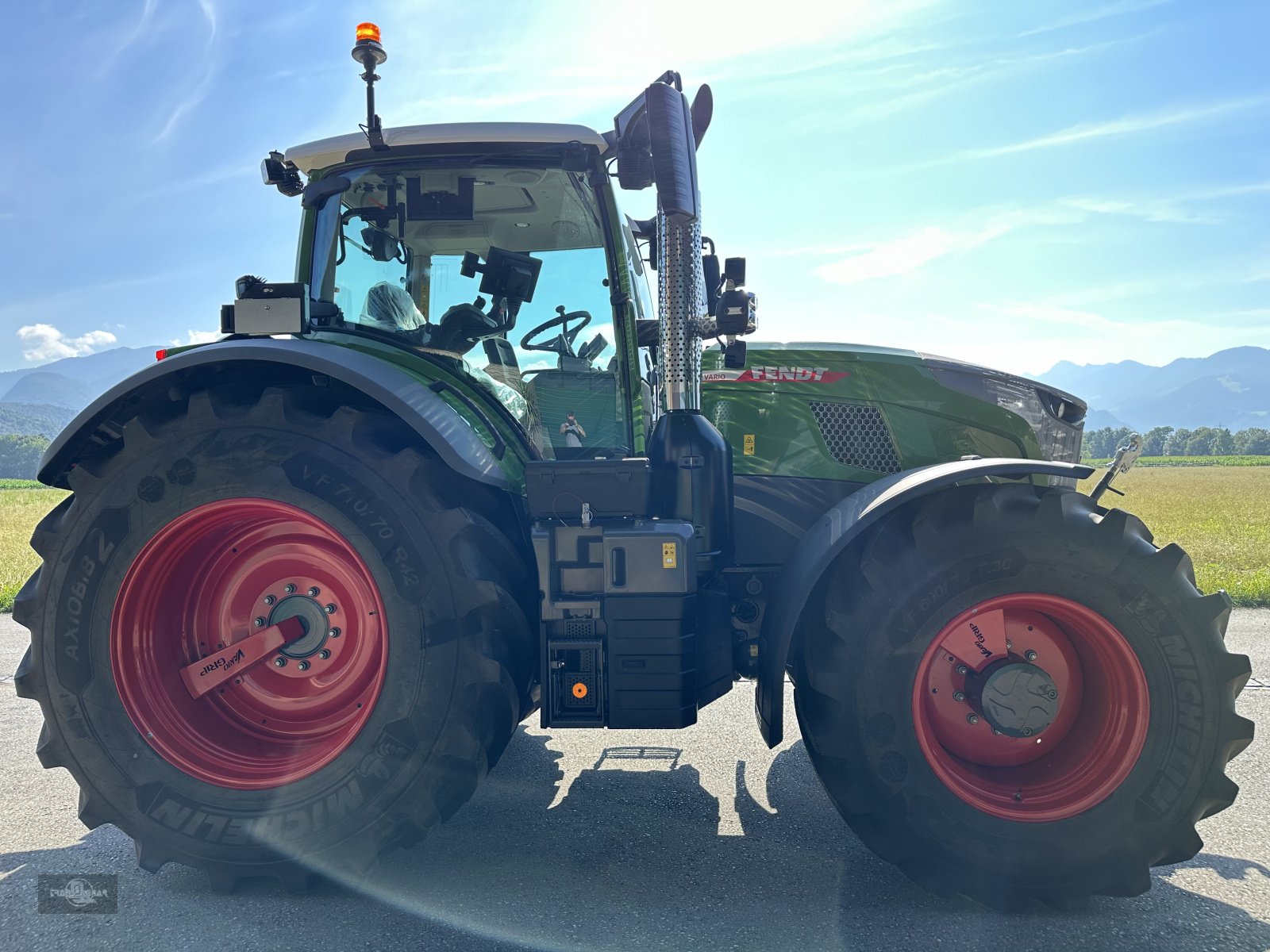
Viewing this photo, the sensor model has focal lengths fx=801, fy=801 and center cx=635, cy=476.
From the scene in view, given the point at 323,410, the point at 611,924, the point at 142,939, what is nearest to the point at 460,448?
the point at 323,410

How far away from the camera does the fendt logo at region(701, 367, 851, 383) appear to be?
11.0 ft

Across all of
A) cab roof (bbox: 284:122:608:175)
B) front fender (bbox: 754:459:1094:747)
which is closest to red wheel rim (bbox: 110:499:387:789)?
front fender (bbox: 754:459:1094:747)

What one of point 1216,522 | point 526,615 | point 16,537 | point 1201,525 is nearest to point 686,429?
point 526,615

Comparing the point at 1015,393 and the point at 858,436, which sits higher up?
the point at 1015,393

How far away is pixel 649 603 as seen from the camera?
2516mm

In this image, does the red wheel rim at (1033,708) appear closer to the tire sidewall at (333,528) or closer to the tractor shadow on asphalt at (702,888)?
the tractor shadow on asphalt at (702,888)

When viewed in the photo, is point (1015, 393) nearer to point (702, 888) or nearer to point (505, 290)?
point (505, 290)

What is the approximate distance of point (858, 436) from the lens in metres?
3.32

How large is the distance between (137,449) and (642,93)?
76.5 inches

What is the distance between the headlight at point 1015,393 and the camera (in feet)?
10.8

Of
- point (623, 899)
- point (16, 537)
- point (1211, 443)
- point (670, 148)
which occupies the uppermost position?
point (1211, 443)

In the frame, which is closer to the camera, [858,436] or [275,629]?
[275,629]

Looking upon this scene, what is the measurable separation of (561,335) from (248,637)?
5.11ft

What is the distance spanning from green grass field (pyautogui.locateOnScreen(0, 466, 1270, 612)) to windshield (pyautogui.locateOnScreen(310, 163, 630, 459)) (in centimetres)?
245
